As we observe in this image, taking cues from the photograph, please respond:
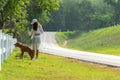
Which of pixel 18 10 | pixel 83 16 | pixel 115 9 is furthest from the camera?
pixel 83 16

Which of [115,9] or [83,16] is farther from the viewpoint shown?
[83,16]

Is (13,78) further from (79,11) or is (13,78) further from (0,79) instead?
(79,11)

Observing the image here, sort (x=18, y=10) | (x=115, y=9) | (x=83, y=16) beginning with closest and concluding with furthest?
(x=18, y=10), (x=115, y=9), (x=83, y=16)

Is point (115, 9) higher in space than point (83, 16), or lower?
higher

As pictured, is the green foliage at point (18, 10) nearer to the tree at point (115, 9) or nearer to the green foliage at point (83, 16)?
the tree at point (115, 9)

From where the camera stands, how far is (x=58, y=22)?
153125mm

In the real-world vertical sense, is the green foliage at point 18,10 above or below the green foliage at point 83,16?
above

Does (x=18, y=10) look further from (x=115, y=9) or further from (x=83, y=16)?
(x=83, y=16)

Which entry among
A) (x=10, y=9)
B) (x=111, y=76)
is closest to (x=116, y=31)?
(x=10, y=9)

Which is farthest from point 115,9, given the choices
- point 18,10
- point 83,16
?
point 18,10

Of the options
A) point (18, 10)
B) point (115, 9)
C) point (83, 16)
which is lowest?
point (83, 16)

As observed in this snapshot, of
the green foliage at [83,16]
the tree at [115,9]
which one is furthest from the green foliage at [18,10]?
the green foliage at [83,16]

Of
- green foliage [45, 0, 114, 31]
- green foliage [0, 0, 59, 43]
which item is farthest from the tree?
green foliage [0, 0, 59, 43]

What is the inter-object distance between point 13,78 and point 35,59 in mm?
8316
